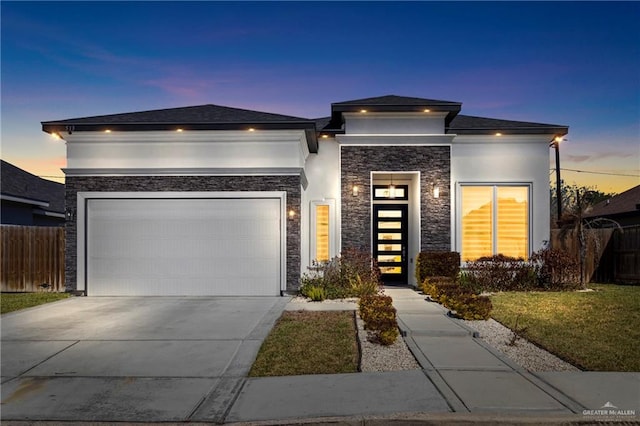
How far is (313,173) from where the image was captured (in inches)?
557

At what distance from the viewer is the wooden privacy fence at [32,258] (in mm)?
13219

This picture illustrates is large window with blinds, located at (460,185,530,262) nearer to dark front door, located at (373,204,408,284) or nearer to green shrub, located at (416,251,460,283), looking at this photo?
green shrub, located at (416,251,460,283)

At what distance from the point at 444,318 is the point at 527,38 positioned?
1033cm

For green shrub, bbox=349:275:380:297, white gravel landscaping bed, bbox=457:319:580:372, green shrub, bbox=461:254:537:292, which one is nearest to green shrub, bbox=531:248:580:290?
green shrub, bbox=461:254:537:292

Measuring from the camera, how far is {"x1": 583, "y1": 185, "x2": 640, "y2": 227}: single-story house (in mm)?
21578

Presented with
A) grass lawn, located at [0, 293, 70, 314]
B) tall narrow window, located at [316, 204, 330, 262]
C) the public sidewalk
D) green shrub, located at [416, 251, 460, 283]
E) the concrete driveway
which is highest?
tall narrow window, located at [316, 204, 330, 262]

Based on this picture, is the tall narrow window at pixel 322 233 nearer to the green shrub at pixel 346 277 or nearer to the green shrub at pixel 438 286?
the green shrub at pixel 346 277

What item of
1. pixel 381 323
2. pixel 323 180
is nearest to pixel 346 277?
pixel 323 180

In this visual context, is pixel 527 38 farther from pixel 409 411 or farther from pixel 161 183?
pixel 409 411

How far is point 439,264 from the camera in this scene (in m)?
12.9

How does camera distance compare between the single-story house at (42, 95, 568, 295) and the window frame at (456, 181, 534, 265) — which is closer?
the single-story house at (42, 95, 568, 295)

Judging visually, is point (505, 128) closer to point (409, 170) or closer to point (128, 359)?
point (409, 170)

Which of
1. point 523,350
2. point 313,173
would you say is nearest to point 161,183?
point 313,173

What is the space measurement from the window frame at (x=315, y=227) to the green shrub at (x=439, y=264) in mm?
2647
